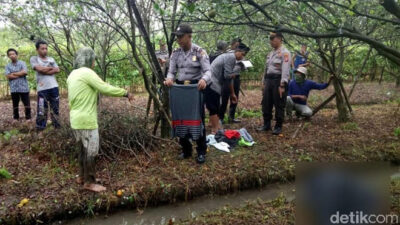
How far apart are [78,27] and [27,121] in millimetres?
2276

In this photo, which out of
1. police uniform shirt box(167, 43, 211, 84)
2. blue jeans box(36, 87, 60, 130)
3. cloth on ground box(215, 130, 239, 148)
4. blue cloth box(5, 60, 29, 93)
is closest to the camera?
police uniform shirt box(167, 43, 211, 84)

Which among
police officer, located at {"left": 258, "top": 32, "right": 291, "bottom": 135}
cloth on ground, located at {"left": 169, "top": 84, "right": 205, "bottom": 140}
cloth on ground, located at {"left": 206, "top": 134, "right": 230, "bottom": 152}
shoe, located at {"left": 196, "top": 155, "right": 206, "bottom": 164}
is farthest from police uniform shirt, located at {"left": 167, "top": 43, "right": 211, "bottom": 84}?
police officer, located at {"left": 258, "top": 32, "right": 291, "bottom": 135}

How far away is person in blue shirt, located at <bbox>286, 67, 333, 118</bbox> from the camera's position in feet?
21.5

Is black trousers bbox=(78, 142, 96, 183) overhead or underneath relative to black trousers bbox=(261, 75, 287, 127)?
underneath

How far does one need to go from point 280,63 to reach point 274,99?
660 millimetres

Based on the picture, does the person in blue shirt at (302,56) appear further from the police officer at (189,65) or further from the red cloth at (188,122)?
the red cloth at (188,122)

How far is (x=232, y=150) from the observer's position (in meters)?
5.16

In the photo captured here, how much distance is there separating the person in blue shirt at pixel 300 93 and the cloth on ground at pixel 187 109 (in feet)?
10.5

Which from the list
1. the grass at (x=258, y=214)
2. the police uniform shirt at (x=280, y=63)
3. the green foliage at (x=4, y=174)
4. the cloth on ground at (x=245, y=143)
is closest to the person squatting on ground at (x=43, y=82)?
the green foliage at (x=4, y=174)

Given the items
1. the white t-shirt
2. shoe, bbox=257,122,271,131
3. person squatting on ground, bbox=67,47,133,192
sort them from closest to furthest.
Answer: person squatting on ground, bbox=67,47,133,192
the white t-shirt
shoe, bbox=257,122,271,131

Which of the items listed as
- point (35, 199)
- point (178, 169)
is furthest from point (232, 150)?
point (35, 199)

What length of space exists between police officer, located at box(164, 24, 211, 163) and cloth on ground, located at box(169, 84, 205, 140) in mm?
134

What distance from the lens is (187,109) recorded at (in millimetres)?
4195

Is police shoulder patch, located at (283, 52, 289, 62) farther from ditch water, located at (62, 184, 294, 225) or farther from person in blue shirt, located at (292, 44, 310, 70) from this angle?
ditch water, located at (62, 184, 294, 225)
